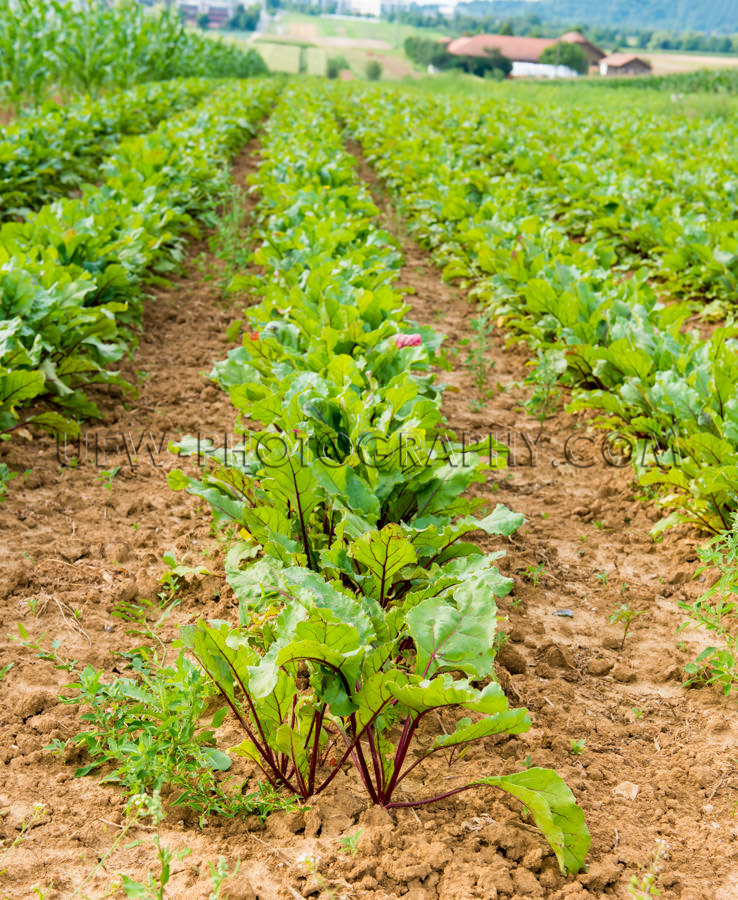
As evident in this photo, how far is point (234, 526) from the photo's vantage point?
3.46 metres

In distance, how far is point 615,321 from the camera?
5.02 m

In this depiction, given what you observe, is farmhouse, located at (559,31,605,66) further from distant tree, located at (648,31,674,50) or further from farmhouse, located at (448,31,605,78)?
distant tree, located at (648,31,674,50)

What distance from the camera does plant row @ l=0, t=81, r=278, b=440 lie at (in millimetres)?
4141

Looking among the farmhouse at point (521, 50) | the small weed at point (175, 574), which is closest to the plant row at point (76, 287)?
the small weed at point (175, 574)

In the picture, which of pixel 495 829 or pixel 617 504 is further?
pixel 617 504

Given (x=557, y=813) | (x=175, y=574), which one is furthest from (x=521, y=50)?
(x=557, y=813)

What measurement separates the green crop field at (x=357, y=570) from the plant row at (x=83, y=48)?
9.20m

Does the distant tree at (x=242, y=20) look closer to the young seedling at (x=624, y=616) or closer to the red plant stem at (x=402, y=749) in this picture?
the young seedling at (x=624, y=616)

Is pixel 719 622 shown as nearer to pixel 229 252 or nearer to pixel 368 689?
pixel 368 689

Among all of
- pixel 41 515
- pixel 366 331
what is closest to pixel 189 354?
pixel 366 331

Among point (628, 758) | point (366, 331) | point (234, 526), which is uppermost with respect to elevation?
point (366, 331)

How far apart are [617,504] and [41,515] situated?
9.30 ft

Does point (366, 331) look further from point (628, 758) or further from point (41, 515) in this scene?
point (628, 758)

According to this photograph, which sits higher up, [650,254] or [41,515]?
[650,254]
